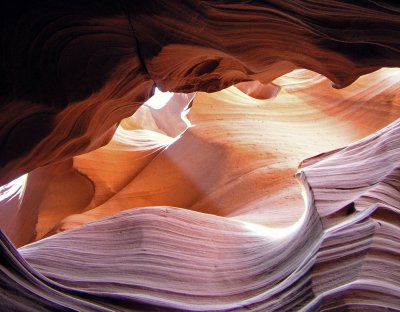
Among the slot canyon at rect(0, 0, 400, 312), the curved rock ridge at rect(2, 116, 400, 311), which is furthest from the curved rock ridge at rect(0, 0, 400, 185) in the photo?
the curved rock ridge at rect(2, 116, 400, 311)

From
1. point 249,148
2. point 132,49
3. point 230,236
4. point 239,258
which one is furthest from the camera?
point 249,148

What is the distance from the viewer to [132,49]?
1840 mm

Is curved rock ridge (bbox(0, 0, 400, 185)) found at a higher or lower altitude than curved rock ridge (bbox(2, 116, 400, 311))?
higher

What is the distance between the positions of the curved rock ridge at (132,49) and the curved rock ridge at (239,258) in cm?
41

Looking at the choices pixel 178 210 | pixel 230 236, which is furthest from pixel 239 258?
pixel 178 210

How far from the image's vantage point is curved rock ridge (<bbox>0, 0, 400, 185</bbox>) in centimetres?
157

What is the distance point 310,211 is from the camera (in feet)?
6.77

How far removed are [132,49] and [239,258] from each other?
39.2 inches

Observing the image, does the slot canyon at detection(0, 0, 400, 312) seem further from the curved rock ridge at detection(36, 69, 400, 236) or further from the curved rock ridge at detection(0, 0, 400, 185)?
the curved rock ridge at detection(36, 69, 400, 236)

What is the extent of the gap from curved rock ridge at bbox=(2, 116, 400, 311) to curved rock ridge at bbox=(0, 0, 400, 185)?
0.41 meters

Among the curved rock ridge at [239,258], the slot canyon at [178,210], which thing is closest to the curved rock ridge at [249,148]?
the slot canyon at [178,210]

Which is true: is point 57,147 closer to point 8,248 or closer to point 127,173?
point 8,248

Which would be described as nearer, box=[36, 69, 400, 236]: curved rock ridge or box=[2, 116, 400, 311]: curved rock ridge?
box=[2, 116, 400, 311]: curved rock ridge

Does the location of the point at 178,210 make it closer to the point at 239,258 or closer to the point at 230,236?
the point at 230,236
